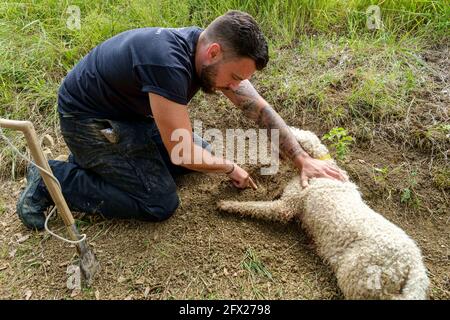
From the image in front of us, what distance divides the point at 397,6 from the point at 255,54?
213 centimetres

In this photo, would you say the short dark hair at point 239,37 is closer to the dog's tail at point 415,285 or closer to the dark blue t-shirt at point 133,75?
the dark blue t-shirt at point 133,75

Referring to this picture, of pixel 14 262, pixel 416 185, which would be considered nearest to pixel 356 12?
pixel 416 185

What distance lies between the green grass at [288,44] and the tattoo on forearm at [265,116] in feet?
1.59

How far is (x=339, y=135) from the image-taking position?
2619mm

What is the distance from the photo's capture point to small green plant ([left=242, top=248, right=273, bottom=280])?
2021 millimetres

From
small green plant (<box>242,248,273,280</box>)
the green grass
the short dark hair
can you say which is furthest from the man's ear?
the green grass

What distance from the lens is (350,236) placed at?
74.3 inches

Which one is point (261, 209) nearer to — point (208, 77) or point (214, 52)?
point (208, 77)

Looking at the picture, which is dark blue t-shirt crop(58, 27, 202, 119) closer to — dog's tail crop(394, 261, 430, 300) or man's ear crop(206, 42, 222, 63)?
man's ear crop(206, 42, 222, 63)

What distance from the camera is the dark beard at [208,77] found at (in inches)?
75.5

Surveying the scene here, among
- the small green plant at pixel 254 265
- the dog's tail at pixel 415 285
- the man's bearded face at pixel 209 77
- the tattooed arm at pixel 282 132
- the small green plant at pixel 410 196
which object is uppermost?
the man's bearded face at pixel 209 77

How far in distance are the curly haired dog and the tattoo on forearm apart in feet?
0.29

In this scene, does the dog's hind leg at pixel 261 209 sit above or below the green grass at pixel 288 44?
below

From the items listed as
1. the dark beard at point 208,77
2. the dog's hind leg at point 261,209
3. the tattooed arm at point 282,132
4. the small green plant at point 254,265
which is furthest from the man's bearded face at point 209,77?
the small green plant at point 254,265
